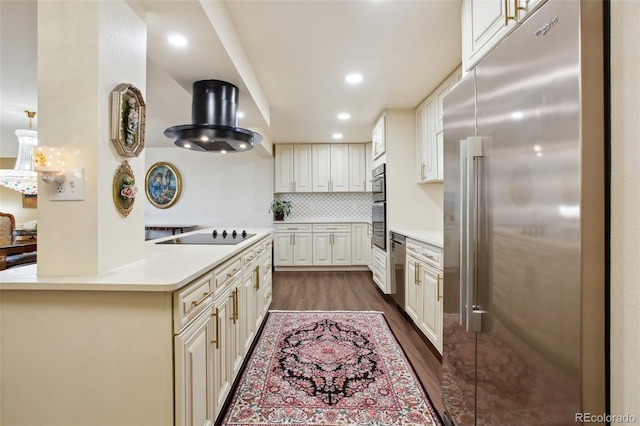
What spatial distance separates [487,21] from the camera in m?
1.34

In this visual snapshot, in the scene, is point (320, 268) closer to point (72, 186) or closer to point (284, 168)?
point (284, 168)

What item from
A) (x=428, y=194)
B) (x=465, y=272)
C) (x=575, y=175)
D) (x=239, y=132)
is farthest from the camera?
(x=428, y=194)

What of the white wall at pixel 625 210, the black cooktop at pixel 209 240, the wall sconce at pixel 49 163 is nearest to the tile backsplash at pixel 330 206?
the black cooktop at pixel 209 240

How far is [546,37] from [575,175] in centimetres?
44

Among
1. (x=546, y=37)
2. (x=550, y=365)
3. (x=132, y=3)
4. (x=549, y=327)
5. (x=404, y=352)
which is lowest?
(x=404, y=352)

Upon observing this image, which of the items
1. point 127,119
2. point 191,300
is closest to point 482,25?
point 127,119

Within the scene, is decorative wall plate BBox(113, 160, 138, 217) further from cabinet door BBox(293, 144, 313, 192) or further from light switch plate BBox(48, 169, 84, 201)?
cabinet door BBox(293, 144, 313, 192)

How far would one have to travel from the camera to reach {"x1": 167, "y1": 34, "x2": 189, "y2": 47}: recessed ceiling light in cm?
165

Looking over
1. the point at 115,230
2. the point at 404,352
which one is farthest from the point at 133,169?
the point at 404,352

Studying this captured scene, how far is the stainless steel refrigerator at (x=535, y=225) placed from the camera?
74 cm

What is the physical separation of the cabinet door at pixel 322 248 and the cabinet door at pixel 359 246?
1.49ft

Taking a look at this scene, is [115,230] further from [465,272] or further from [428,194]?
[428,194]

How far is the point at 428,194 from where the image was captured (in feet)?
11.7

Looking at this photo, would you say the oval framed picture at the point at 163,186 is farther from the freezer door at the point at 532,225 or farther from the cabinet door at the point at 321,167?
the freezer door at the point at 532,225
